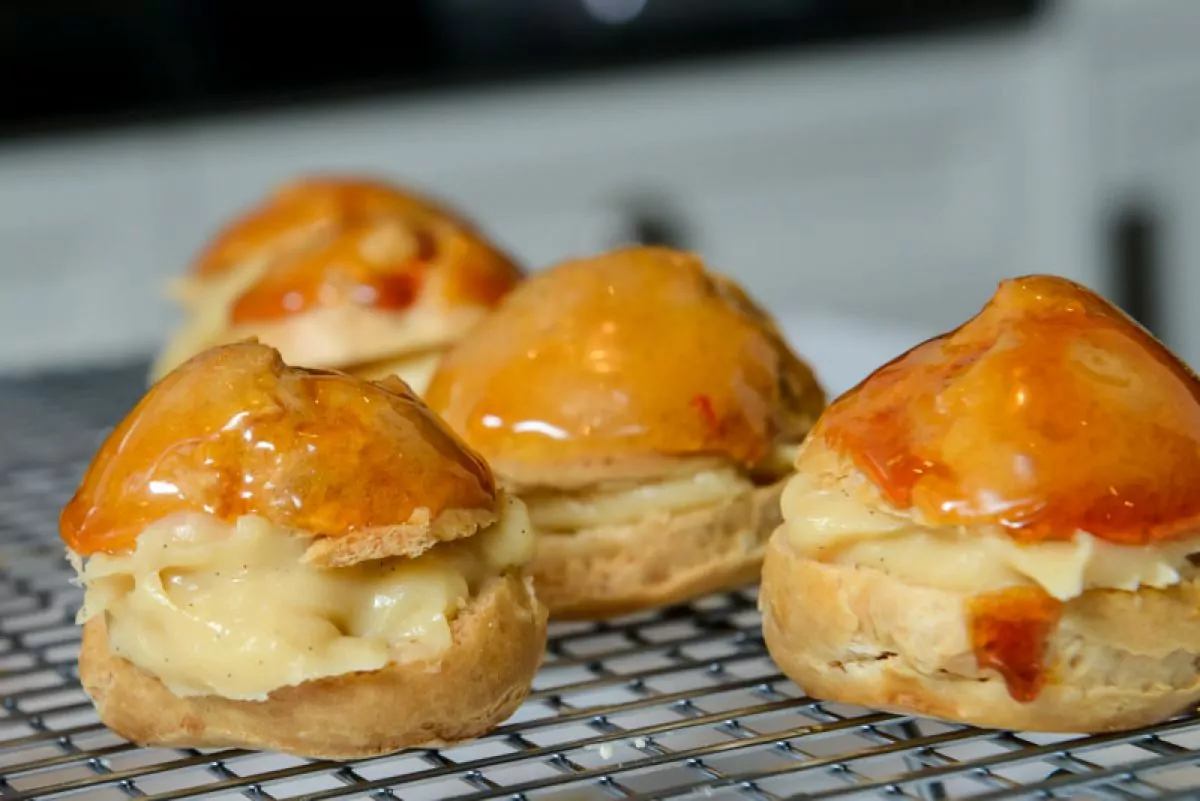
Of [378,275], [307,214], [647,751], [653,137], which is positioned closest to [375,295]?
[378,275]

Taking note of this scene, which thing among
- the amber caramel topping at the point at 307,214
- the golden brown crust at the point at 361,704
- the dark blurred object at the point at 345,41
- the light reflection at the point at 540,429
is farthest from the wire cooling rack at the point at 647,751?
the dark blurred object at the point at 345,41

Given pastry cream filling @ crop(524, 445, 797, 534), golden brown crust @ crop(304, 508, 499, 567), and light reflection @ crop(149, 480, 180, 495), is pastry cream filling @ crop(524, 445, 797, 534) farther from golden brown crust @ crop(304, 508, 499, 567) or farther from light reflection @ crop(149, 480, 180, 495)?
light reflection @ crop(149, 480, 180, 495)

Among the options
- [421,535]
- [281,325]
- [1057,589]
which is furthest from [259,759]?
[281,325]

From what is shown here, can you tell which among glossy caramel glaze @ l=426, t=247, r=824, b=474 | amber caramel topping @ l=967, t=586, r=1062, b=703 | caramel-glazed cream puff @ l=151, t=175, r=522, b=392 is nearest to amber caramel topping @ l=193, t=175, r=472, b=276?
caramel-glazed cream puff @ l=151, t=175, r=522, b=392

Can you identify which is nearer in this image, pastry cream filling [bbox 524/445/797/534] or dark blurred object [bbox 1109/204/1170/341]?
pastry cream filling [bbox 524/445/797/534]

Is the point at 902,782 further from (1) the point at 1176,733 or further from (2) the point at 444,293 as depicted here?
(2) the point at 444,293

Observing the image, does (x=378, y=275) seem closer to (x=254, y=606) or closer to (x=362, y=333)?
(x=362, y=333)
